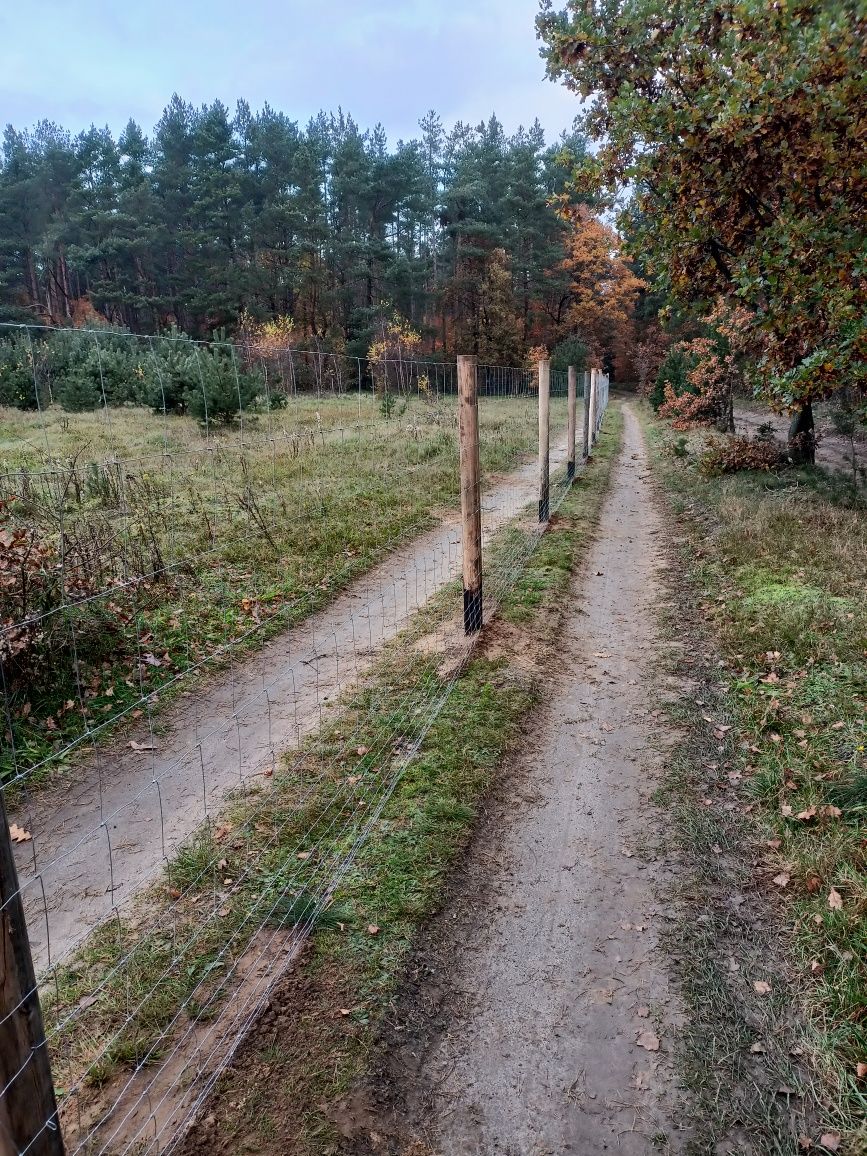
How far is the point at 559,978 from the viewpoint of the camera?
285 centimetres

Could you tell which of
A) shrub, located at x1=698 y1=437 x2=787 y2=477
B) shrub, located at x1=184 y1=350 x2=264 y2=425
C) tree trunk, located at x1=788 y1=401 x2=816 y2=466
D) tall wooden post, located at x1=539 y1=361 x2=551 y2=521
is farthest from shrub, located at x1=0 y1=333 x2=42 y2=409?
tree trunk, located at x1=788 y1=401 x2=816 y2=466

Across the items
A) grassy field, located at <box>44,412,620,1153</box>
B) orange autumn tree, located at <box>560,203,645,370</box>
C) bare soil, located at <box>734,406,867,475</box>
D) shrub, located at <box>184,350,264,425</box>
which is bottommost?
grassy field, located at <box>44,412,620,1153</box>

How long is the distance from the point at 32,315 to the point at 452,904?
145ft

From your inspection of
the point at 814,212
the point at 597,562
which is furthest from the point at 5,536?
the point at 814,212

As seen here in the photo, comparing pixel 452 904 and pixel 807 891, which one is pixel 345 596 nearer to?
pixel 452 904

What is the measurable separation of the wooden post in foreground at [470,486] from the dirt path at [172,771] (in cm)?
84

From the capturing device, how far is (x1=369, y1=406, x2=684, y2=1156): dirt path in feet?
7.56

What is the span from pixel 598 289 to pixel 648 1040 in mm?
51392

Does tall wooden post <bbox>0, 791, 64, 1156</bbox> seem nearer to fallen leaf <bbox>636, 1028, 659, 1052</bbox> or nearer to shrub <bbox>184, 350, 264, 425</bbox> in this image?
fallen leaf <bbox>636, 1028, 659, 1052</bbox>

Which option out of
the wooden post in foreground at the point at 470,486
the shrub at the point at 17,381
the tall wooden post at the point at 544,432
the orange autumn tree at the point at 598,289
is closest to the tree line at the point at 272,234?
the orange autumn tree at the point at 598,289

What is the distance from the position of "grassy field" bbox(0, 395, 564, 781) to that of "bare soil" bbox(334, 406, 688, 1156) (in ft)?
5.70

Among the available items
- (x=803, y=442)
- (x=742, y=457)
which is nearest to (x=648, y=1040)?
(x=742, y=457)

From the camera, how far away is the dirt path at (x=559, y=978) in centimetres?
230

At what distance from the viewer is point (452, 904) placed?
3.20 meters
